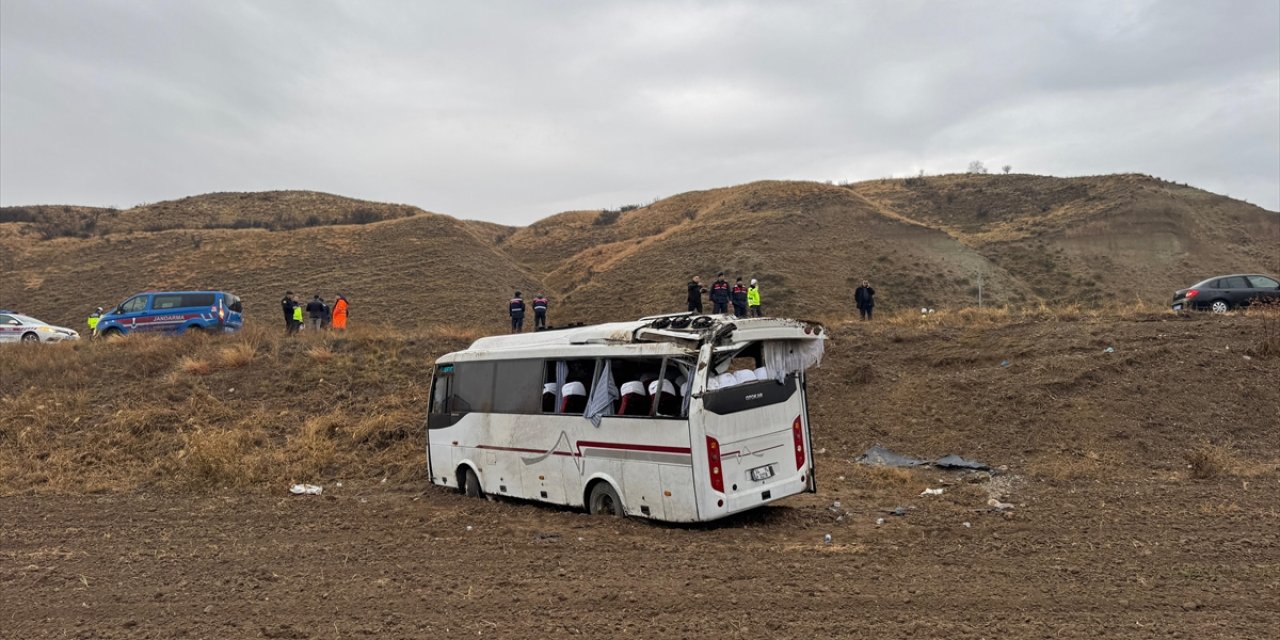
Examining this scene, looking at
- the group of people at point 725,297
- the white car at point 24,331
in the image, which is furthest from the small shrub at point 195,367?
the group of people at point 725,297

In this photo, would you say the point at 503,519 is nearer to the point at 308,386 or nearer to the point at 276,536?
the point at 276,536

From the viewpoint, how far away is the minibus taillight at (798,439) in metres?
9.20

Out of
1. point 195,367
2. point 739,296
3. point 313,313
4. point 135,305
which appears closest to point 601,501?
point 195,367

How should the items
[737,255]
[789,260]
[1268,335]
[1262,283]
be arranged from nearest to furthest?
[1268,335] → [1262,283] → [789,260] → [737,255]

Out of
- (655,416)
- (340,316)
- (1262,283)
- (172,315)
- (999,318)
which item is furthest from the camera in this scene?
(340,316)

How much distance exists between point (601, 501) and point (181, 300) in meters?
20.9

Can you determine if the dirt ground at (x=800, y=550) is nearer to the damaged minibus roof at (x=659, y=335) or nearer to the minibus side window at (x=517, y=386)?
the minibus side window at (x=517, y=386)

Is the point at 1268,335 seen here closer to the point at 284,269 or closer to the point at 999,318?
the point at 999,318

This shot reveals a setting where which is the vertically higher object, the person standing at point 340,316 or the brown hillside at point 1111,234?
the brown hillside at point 1111,234

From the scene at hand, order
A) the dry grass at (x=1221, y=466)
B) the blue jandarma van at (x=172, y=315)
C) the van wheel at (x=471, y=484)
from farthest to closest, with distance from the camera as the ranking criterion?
the blue jandarma van at (x=172, y=315), the van wheel at (x=471, y=484), the dry grass at (x=1221, y=466)

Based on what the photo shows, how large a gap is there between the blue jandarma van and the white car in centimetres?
172

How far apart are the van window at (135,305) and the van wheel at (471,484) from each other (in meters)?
19.0

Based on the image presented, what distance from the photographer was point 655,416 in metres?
8.47

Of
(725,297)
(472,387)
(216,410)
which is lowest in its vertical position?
(216,410)
